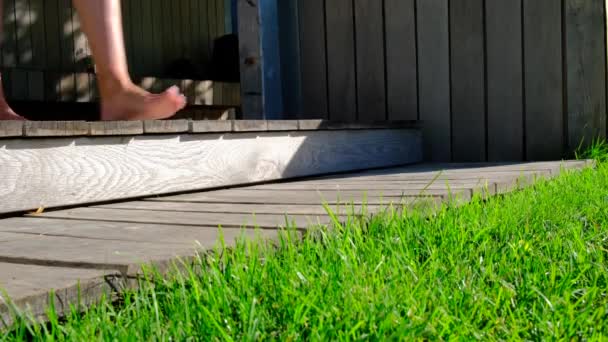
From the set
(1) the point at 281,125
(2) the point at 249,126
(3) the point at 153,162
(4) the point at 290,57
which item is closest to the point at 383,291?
(3) the point at 153,162

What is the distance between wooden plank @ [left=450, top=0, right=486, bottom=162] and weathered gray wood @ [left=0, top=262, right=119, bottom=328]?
3.01 meters

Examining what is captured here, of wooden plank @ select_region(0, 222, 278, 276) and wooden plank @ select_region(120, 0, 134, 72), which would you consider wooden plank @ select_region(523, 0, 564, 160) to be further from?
wooden plank @ select_region(120, 0, 134, 72)

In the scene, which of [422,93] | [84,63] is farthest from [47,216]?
[84,63]

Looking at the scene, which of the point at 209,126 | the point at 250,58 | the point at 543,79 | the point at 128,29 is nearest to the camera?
the point at 209,126

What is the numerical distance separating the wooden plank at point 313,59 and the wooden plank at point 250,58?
557 mm

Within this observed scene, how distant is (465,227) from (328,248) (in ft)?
1.59

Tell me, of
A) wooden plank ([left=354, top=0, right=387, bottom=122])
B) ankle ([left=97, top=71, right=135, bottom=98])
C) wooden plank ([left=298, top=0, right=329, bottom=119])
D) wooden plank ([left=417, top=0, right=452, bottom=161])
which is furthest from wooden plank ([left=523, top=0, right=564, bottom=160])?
ankle ([left=97, top=71, right=135, bottom=98])

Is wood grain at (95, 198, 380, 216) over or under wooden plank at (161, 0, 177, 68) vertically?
under

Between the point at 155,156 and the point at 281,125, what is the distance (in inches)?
26.2

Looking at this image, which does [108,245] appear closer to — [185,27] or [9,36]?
[9,36]

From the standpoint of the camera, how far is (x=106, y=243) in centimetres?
141

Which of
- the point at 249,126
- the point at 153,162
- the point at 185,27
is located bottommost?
the point at 153,162

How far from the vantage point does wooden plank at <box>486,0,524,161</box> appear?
372cm

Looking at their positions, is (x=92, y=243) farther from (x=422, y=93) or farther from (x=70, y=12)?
(x=70, y=12)
